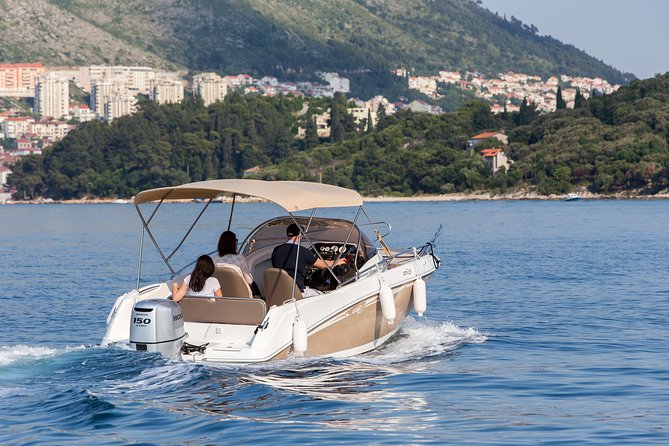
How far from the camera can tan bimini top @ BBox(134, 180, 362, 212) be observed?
12672mm

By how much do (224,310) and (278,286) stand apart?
78 cm

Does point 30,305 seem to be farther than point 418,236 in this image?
No

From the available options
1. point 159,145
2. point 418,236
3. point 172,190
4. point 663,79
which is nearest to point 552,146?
point 663,79

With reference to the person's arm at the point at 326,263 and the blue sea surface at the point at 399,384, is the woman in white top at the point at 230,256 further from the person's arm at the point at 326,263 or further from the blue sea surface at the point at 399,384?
the blue sea surface at the point at 399,384

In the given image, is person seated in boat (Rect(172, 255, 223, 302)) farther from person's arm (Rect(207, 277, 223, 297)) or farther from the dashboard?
the dashboard

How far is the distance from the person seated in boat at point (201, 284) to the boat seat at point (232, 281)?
0.11 metres

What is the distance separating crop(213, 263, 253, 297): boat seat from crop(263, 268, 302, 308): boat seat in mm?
324

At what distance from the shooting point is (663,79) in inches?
5797

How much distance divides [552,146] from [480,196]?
10.5 metres

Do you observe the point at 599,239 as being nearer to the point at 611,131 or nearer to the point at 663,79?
the point at 611,131

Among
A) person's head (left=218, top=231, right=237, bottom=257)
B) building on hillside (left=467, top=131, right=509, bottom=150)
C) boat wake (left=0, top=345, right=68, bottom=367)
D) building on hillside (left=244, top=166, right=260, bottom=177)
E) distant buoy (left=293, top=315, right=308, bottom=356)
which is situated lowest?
boat wake (left=0, top=345, right=68, bottom=367)

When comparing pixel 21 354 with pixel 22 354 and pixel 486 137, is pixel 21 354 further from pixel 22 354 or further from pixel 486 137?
pixel 486 137

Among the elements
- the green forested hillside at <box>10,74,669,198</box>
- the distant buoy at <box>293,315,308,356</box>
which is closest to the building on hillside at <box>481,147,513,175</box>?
the green forested hillside at <box>10,74,669,198</box>

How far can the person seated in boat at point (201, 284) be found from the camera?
12398mm
